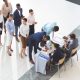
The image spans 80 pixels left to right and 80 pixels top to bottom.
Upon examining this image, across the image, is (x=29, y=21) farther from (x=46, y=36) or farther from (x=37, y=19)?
(x=37, y=19)

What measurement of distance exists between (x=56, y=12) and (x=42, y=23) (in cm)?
132

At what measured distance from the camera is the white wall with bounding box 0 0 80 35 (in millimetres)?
11266

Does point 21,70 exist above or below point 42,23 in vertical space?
below

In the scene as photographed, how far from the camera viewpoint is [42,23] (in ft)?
37.2

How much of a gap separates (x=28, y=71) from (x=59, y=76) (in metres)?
0.96

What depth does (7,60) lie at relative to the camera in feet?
29.0

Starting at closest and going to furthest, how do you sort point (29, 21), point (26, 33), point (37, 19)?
point (26, 33) → point (29, 21) → point (37, 19)

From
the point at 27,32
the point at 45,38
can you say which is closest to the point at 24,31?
the point at 27,32

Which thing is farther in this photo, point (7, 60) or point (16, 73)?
point (7, 60)

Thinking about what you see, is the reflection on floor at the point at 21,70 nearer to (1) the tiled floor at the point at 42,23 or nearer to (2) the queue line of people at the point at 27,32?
(1) the tiled floor at the point at 42,23

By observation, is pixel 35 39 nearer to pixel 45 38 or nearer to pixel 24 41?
pixel 45 38

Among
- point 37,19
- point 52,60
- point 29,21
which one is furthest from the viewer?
point 37,19

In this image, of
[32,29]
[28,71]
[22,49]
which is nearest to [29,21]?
[32,29]

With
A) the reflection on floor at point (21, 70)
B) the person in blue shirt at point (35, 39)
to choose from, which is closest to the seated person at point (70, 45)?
the reflection on floor at point (21, 70)
